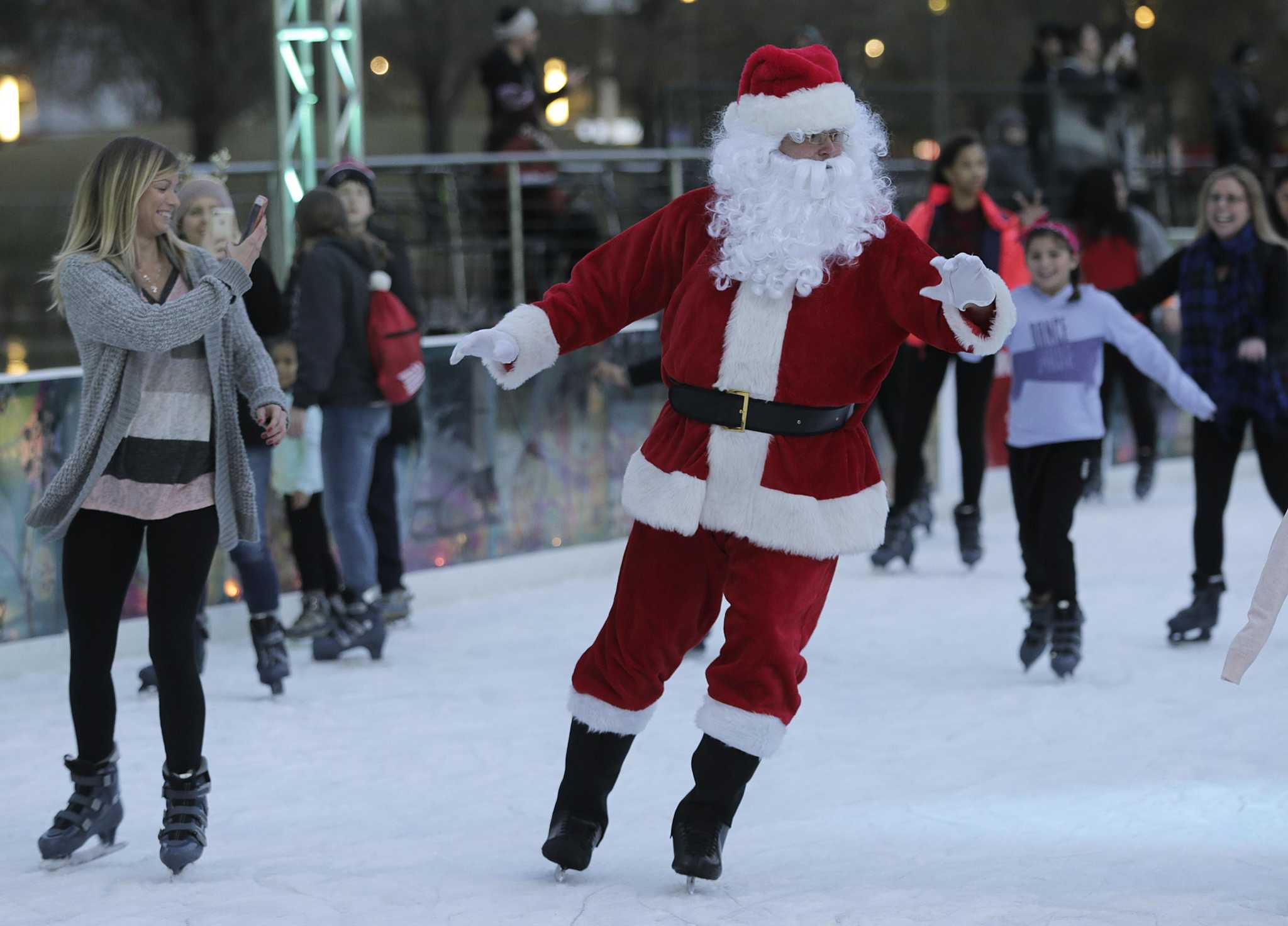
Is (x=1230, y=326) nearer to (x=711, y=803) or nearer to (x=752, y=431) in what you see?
(x=752, y=431)

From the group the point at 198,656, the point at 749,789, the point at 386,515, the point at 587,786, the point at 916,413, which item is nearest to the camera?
the point at 587,786

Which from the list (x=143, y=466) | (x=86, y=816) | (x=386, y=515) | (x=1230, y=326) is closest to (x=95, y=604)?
(x=143, y=466)

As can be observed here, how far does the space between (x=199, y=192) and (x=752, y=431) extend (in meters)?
2.29

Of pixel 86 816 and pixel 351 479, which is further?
pixel 351 479

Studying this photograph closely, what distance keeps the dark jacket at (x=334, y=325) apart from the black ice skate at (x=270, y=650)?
2.47ft

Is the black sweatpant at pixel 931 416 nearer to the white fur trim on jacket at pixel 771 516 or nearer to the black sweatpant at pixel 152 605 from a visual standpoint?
the white fur trim on jacket at pixel 771 516

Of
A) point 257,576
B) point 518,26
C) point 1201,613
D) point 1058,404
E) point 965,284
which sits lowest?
point 1201,613

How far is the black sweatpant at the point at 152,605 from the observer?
3.46 metres

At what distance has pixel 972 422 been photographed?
7.30 m

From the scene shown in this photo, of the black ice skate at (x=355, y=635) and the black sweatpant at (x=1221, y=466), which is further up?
the black sweatpant at (x=1221, y=466)

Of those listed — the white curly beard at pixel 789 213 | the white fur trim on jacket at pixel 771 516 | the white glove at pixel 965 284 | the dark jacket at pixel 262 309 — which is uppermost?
the white curly beard at pixel 789 213

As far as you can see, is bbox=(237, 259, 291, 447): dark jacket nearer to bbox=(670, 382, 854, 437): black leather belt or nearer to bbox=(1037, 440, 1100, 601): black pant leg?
bbox=(670, 382, 854, 437): black leather belt

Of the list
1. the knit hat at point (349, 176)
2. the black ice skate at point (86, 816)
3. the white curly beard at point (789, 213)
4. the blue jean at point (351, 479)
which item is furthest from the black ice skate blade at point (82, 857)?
the knit hat at point (349, 176)

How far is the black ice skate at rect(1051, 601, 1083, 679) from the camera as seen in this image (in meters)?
5.36
